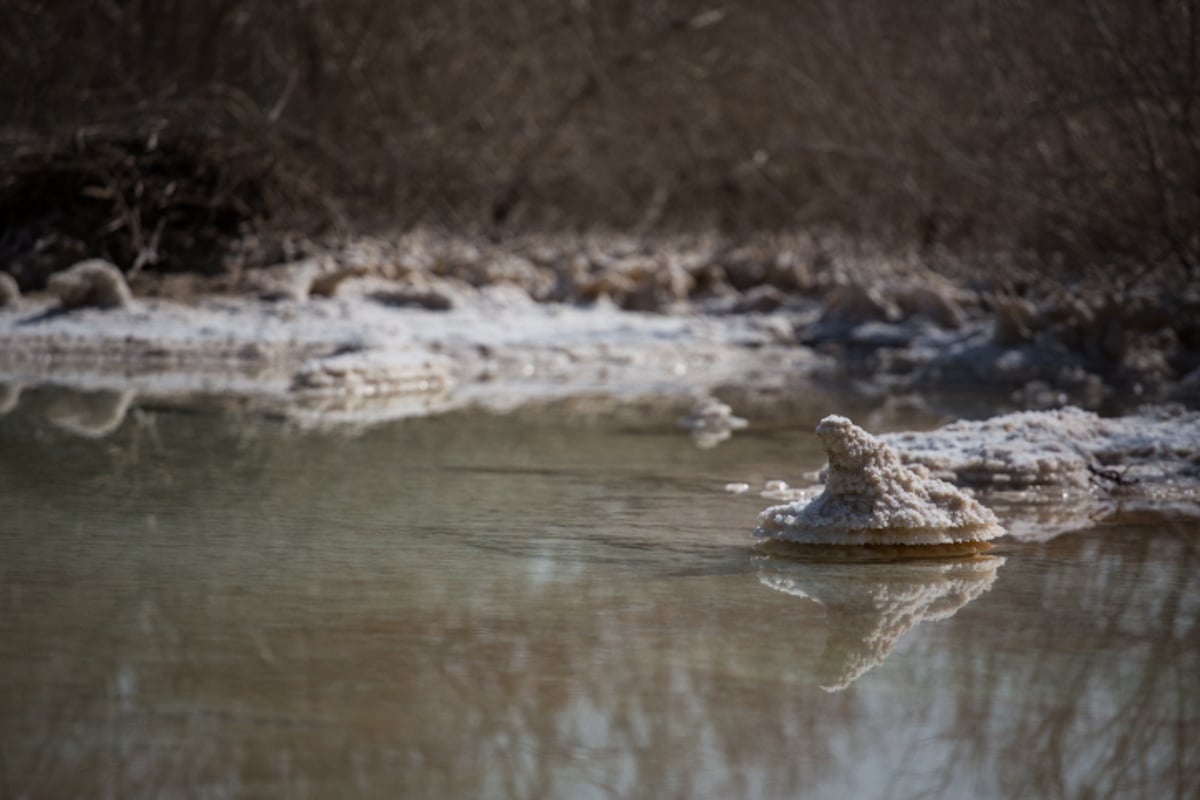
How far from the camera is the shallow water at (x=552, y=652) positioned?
1.65 meters

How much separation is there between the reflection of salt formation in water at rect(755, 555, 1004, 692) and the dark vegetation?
3424mm

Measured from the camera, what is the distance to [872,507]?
2.72 meters

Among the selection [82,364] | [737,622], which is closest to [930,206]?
[82,364]

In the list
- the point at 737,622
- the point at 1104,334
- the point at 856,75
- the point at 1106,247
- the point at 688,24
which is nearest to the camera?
the point at 737,622

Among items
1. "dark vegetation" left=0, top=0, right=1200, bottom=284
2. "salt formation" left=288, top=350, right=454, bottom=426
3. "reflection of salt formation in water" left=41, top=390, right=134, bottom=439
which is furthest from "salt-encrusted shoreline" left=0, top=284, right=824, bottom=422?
"dark vegetation" left=0, top=0, right=1200, bottom=284

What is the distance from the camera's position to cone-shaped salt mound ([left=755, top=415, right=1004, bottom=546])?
106 inches

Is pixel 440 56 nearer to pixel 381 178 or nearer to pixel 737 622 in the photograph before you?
pixel 381 178

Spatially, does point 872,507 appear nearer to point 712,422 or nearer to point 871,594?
point 871,594

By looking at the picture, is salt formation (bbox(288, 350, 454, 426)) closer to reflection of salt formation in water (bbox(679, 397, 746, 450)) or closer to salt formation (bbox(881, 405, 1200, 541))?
reflection of salt formation in water (bbox(679, 397, 746, 450))

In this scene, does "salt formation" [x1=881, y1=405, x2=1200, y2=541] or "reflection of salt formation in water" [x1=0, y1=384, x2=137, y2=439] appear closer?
"salt formation" [x1=881, y1=405, x2=1200, y2=541]

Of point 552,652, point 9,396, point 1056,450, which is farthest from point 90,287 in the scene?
point 552,652

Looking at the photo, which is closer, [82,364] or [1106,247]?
[82,364]

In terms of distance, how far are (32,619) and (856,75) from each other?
7.78 m

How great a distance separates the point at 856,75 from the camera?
364 inches
